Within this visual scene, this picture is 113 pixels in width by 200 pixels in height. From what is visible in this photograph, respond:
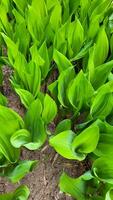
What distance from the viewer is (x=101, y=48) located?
1226 millimetres

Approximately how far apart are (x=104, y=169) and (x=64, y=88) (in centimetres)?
28

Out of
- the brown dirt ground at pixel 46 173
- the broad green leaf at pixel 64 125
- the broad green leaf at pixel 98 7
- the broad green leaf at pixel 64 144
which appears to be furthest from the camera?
the broad green leaf at pixel 98 7

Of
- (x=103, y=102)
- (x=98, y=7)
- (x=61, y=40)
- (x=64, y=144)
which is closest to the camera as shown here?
(x=64, y=144)

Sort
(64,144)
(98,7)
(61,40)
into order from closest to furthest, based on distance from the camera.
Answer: (64,144), (61,40), (98,7)

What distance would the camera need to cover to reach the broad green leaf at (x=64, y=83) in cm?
110

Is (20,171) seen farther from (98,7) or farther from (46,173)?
(98,7)

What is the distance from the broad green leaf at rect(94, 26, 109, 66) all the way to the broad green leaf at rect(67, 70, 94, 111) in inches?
7.5

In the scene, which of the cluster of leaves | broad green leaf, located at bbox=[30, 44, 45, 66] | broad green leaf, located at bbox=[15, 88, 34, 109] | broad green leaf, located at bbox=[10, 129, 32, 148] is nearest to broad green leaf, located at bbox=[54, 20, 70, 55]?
the cluster of leaves

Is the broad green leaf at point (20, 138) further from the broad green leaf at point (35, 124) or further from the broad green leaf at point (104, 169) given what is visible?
the broad green leaf at point (104, 169)

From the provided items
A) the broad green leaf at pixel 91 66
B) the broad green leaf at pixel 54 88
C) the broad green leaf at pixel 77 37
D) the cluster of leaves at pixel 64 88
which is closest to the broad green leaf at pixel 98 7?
the cluster of leaves at pixel 64 88

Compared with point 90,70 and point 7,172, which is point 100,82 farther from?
point 7,172

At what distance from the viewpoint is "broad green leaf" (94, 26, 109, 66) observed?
3.97 feet

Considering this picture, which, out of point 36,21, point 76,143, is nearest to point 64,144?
point 76,143

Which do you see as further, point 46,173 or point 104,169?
point 46,173
